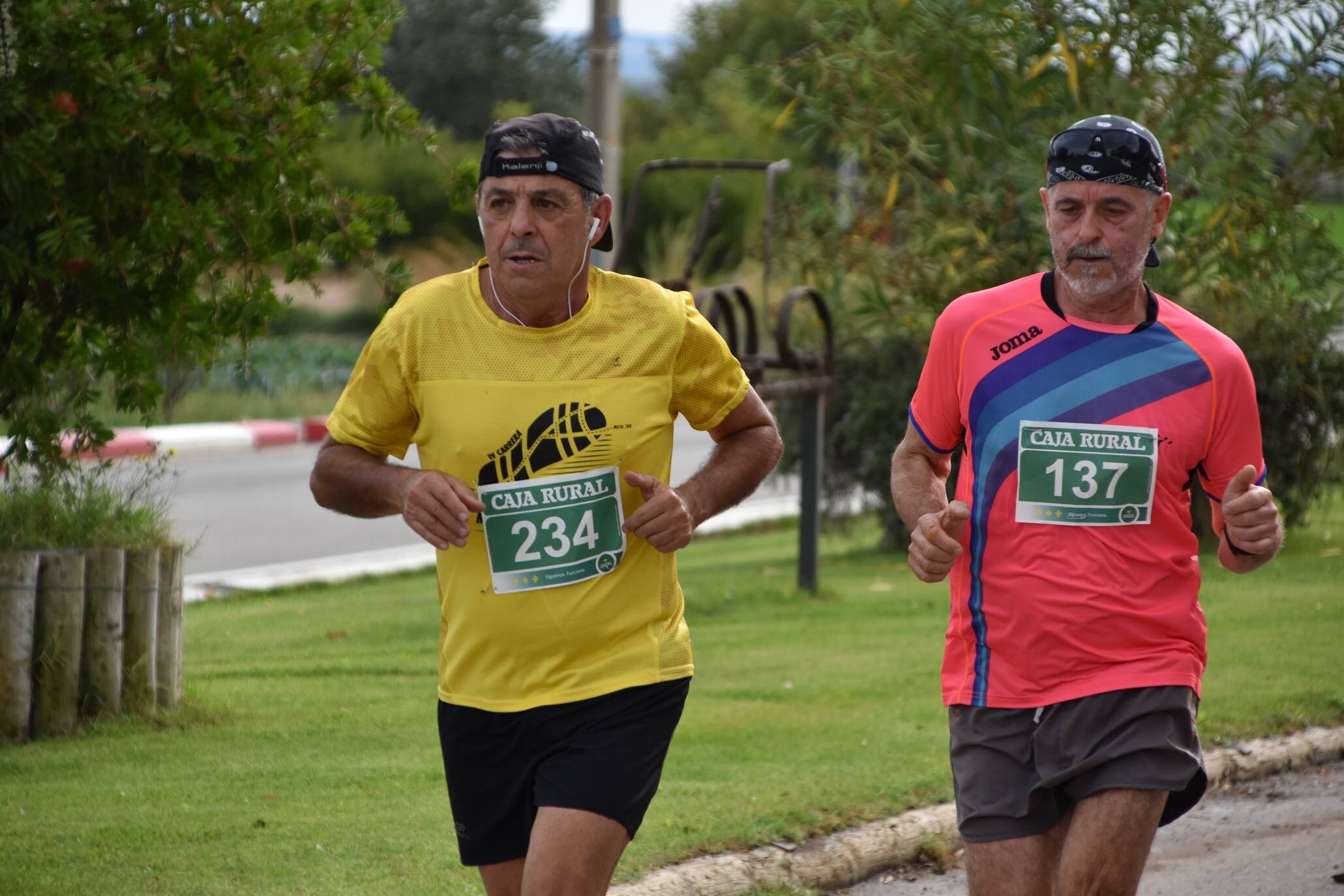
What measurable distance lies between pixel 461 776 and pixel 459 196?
2616mm

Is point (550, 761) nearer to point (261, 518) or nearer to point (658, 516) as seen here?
point (658, 516)

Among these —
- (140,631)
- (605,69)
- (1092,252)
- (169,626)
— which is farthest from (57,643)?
(605,69)

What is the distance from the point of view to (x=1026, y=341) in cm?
360

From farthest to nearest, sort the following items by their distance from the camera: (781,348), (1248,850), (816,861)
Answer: (781,348) < (1248,850) < (816,861)

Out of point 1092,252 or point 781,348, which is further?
point 781,348

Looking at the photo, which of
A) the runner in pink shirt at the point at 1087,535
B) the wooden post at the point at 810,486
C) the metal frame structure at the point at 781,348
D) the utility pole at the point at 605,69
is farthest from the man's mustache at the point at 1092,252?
the utility pole at the point at 605,69

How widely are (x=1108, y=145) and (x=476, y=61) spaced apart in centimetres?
4371

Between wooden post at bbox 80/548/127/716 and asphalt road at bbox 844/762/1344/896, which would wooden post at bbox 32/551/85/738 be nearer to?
wooden post at bbox 80/548/127/716

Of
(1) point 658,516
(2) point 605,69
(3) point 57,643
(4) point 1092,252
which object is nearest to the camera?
(1) point 658,516

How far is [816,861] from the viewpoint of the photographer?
5.21 meters

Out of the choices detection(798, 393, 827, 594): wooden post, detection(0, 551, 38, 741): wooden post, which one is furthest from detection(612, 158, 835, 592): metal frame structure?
detection(0, 551, 38, 741): wooden post

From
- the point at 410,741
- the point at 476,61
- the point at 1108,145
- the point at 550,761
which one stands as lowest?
the point at 410,741

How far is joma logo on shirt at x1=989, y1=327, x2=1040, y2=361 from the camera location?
3.60 meters

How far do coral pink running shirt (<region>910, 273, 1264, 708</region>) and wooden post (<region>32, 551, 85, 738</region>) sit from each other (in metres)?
3.77
